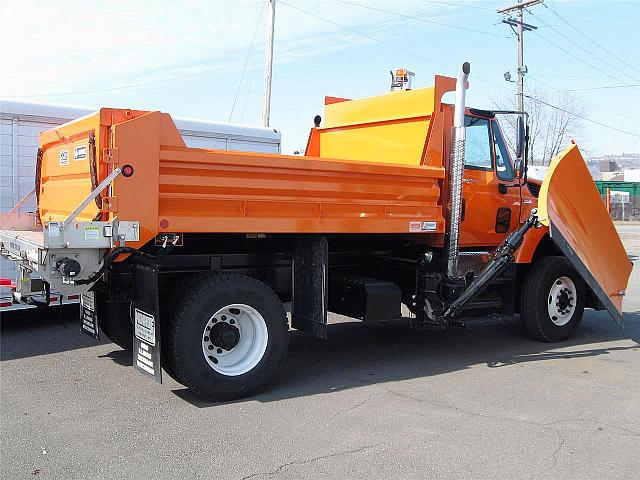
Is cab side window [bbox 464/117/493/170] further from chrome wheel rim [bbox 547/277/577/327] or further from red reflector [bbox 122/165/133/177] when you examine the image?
red reflector [bbox 122/165/133/177]

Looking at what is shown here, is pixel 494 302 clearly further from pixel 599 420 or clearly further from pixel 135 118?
pixel 135 118

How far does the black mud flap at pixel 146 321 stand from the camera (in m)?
5.29

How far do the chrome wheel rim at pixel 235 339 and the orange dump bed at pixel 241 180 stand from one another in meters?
0.75

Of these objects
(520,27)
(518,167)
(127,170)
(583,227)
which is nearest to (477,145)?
(518,167)

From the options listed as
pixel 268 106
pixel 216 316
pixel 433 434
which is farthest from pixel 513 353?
pixel 268 106

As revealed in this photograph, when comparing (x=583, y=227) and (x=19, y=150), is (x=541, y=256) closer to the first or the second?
(x=583, y=227)

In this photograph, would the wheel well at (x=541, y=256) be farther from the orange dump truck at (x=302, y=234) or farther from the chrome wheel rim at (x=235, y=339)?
the chrome wheel rim at (x=235, y=339)

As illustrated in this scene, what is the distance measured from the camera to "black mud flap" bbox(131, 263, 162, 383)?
5.29 m

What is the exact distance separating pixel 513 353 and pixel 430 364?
1137 millimetres

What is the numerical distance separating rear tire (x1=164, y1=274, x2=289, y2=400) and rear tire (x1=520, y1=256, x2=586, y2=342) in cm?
335

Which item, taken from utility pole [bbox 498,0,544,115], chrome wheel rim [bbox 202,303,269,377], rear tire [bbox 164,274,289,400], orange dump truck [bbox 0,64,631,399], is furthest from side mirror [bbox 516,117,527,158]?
utility pole [bbox 498,0,544,115]

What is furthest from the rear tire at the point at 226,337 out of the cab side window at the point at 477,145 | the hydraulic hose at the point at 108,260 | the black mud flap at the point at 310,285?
the cab side window at the point at 477,145

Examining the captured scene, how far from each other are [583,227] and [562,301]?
1041 millimetres

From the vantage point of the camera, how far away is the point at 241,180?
5504mm
